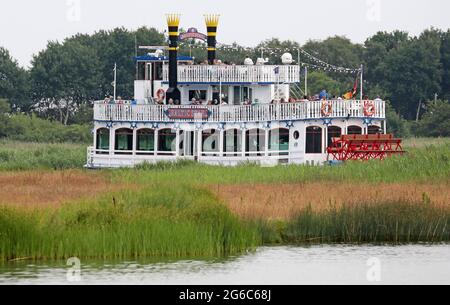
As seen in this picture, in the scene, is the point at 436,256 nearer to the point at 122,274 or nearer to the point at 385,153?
the point at 122,274

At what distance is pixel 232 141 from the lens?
220ft

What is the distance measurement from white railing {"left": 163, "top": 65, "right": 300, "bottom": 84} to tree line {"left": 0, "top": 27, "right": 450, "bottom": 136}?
2851 centimetres

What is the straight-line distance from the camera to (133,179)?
178 feet

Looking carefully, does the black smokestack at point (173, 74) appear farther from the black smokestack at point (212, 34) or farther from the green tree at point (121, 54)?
the green tree at point (121, 54)

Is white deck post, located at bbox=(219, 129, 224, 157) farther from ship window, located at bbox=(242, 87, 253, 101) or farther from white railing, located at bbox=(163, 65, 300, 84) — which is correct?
ship window, located at bbox=(242, 87, 253, 101)

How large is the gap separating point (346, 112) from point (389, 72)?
44.2m

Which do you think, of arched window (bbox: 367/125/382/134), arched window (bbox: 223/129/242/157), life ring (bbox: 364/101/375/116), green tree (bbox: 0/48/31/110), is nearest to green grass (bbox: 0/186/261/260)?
life ring (bbox: 364/101/375/116)

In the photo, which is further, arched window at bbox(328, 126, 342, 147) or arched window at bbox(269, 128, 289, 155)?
arched window at bbox(269, 128, 289, 155)

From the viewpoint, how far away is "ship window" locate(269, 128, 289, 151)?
65750mm

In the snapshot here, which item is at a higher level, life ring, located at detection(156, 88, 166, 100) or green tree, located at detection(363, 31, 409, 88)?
green tree, located at detection(363, 31, 409, 88)

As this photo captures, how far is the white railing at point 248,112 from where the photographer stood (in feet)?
211

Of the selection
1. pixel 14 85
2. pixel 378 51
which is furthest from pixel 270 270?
pixel 378 51

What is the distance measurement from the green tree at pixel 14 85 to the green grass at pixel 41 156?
65.0 ft
